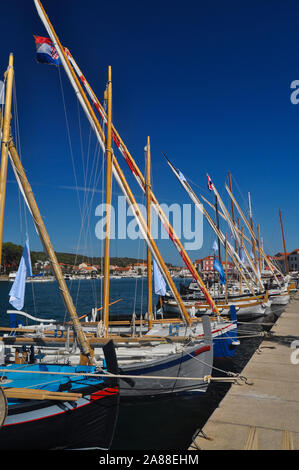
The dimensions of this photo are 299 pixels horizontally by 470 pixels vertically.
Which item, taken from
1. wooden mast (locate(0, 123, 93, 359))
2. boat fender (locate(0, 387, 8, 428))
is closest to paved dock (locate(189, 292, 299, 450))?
boat fender (locate(0, 387, 8, 428))

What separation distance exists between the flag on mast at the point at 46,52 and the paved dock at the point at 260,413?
1541 centimetres

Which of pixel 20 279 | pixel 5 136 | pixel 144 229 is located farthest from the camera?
pixel 144 229

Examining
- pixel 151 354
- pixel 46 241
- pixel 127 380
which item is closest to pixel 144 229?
pixel 151 354

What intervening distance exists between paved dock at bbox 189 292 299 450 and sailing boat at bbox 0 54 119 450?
3.46 m

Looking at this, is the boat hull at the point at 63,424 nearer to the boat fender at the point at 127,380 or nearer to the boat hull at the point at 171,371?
the boat fender at the point at 127,380

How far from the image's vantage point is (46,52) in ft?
52.6

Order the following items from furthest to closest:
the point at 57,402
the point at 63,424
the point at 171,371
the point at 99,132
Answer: the point at 99,132 → the point at 171,371 → the point at 63,424 → the point at 57,402

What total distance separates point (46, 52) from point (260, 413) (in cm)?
1635

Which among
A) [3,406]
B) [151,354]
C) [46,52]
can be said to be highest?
[46,52]

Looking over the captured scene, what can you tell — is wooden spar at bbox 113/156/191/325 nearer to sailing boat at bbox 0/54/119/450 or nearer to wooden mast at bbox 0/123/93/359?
wooden mast at bbox 0/123/93/359

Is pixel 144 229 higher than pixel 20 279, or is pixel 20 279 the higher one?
pixel 144 229

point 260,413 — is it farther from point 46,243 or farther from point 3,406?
point 46,243
